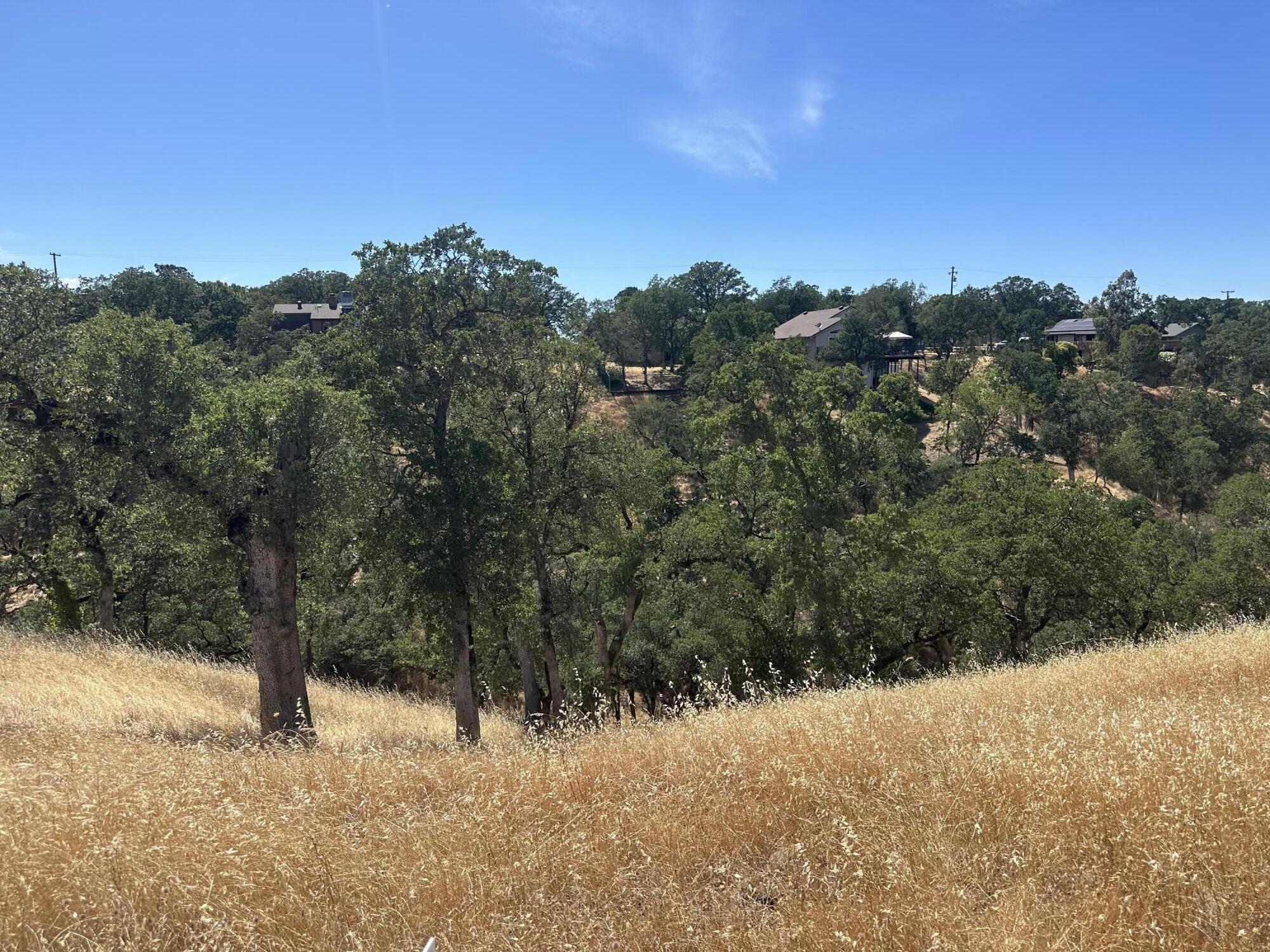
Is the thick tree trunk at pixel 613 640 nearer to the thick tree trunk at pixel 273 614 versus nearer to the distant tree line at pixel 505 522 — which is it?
the distant tree line at pixel 505 522

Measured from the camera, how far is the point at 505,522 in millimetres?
12203

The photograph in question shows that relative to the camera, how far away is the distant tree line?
9953 mm

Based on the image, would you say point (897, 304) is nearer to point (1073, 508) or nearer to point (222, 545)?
point (1073, 508)

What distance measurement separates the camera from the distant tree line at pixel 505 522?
9953 mm

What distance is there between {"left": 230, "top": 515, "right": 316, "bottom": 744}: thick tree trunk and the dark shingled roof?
231 ft

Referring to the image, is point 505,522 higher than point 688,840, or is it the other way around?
point 505,522

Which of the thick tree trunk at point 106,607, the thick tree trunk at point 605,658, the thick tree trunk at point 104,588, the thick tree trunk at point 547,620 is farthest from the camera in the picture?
the thick tree trunk at point 106,607

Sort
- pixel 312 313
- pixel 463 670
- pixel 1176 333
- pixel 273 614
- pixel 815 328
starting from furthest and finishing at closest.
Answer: pixel 1176 333 → pixel 312 313 → pixel 815 328 → pixel 463 670 → pixel 273 614

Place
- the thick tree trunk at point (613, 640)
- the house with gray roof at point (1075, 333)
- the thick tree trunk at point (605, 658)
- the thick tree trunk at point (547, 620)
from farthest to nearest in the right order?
the house with gray roof at point (1075, 333) < the thick tree trunk at point (605, 658) < the thick tree trunk at point (613, 640) < the thick tree trunk at point (547, 620)

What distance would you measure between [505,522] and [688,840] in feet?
28.4

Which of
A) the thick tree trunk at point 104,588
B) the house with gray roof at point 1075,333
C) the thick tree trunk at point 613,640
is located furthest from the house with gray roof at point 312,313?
the house with gray roof at point 1075,333

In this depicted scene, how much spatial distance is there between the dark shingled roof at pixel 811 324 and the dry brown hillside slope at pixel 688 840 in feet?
244

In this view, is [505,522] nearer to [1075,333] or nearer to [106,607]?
[106,607]

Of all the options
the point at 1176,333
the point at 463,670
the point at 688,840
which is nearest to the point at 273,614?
the point at 463,670
